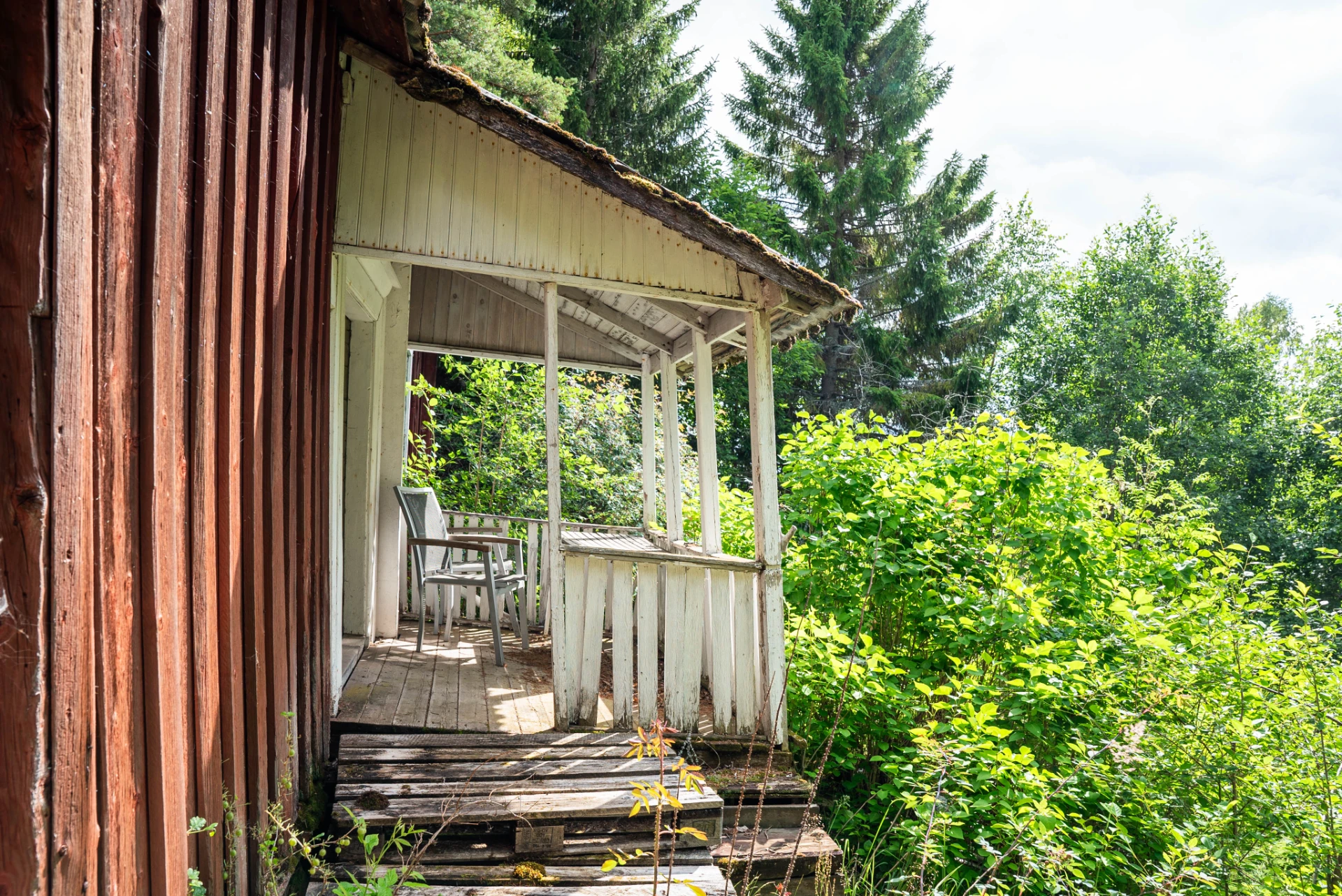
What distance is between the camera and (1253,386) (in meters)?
20.0

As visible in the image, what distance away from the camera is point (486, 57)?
11016mm

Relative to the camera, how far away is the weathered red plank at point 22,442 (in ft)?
4.14

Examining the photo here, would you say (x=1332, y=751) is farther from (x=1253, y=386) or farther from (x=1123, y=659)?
(x=1253, y=386)

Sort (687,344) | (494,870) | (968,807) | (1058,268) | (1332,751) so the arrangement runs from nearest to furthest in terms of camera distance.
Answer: (494,870), (1332,751), (968,807), (687,344), (1058,268)

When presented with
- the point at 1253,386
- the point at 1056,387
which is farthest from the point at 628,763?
the point at 1253,386

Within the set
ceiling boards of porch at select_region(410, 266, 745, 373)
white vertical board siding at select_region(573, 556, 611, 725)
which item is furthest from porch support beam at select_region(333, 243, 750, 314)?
white vertical board siding at select_region(573, 556, 611, 725)

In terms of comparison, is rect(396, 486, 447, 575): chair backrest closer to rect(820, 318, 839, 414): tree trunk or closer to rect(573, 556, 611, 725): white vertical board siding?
rect(573, 556, 611, 725): white vertical board siding

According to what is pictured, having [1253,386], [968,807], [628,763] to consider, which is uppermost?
[1253,386]

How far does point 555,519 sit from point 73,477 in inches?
118

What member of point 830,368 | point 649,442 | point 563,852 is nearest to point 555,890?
point 563,852

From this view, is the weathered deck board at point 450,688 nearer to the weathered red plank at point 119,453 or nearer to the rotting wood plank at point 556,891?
the rotting wood plank at point 556,891

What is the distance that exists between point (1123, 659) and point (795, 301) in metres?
2.93

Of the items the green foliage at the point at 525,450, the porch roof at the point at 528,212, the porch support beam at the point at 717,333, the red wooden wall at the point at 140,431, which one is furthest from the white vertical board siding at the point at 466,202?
the green foliage at the point at 525,450

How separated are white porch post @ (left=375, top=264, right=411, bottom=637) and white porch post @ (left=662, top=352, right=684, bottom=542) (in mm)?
1985
